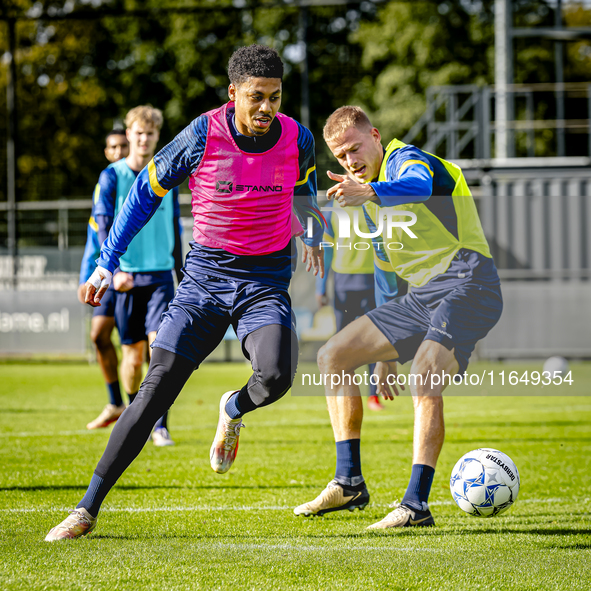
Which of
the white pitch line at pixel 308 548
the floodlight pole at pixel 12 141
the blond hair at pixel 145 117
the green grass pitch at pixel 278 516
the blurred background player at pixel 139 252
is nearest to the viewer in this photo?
the green grass pitch at pixel 278 516

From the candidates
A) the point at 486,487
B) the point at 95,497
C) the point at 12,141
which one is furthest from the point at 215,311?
the point at 12,141

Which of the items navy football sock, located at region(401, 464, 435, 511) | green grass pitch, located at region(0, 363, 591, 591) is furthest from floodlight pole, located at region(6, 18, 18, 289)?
navy football sock, located at region(401, 464, 435, 511)

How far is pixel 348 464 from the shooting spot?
444cm

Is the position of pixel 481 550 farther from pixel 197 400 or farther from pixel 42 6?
pixel 42 6

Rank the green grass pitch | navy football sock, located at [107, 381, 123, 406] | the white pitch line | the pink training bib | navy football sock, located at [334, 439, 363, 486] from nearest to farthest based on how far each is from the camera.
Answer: the green grass pitch
the white pitch line
the pink training bib
navy football sock, located at [334, 439, 363, 486]
navy football sock, located at [107, 381, 123, 406]

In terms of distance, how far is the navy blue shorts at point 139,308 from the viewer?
6410 mm

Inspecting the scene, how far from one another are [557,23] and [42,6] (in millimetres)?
20930

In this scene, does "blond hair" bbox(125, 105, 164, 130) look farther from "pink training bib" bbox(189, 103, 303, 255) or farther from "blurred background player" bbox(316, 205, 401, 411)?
"pink training bib" bbox(189, 103, 303, 255)

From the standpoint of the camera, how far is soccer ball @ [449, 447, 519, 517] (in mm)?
4184

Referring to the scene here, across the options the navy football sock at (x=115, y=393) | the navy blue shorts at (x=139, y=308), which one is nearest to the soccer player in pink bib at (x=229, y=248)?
the navy blue shorts at (x=139, y=308)

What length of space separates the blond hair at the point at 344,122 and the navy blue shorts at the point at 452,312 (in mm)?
866

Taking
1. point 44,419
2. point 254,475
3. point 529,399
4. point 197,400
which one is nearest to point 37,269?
point 197,400

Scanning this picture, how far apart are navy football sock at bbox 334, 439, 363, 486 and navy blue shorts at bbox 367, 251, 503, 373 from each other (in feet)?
1.80

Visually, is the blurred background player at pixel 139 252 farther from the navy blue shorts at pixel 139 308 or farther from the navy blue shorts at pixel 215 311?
the navy blue shorts at pixel 215 311
